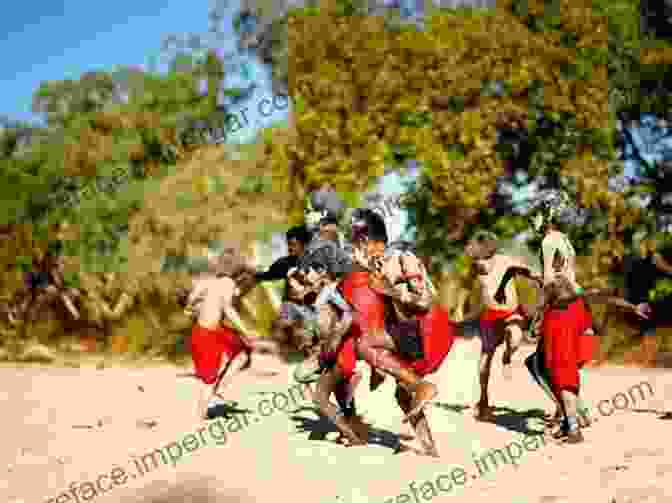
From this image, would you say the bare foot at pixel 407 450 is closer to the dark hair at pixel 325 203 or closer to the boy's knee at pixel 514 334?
the boy's knee at pixel 514 334

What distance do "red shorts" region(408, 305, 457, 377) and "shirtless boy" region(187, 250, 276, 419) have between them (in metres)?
2.58

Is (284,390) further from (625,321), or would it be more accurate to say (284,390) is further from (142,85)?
(142,85)

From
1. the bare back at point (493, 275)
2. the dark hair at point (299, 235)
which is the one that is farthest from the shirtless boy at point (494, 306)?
the dark hair at point (299, 235)

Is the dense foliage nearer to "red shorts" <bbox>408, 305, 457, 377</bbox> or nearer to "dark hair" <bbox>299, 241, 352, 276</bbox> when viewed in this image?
"dark hair" <bbox>299, 241, 352, 276</bbox>

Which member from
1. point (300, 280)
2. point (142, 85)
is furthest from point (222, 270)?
point (142, 85)

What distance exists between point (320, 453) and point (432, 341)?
1509 mm

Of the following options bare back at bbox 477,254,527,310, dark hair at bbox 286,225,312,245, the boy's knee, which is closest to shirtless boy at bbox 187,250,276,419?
dark hair at bbox 286,225,312,245

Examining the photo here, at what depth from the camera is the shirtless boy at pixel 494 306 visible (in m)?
7.64

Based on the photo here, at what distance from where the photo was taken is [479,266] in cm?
796

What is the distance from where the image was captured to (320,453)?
22.1 feet

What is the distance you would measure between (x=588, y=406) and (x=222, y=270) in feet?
15.2

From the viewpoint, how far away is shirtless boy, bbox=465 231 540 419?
7645mm

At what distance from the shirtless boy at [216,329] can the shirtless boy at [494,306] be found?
8.31 ft

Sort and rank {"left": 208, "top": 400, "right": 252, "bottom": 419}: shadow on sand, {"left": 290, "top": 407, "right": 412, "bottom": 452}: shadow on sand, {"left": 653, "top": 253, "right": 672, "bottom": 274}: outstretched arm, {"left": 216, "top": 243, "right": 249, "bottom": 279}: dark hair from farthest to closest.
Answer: {"left": 653, "top": 253, "right": 672, "bottom": 274}: outstretched arm
{"left": 208, "top": 400, "right": 252, "bottom": 419}: shadow on sand
{"left": 216, "top": 243, "right": 249, "bottom": 279}: dark hair
{"left": 290, "top": 407, "right": 412, "bottom": 452}: shadow on sand
